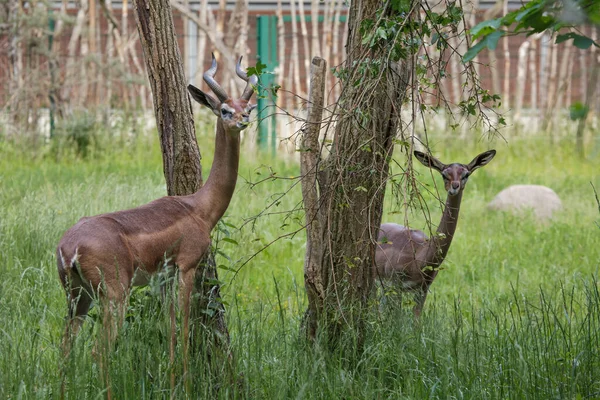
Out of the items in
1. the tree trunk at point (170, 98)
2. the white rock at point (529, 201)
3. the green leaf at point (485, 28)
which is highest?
the green leaf at point (485, 28)

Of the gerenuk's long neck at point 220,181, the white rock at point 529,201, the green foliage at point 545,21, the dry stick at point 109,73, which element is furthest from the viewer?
the dry stick at point 109,73

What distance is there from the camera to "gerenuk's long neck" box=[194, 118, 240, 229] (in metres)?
4.76

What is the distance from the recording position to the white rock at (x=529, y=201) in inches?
408

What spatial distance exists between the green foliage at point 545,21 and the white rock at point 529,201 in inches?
306

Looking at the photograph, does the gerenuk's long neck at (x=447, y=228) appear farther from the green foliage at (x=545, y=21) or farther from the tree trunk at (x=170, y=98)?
the green foliage at (x=545, y=21)

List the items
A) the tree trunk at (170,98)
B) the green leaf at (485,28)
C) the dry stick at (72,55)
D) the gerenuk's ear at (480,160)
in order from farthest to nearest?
the dry stick at (72,55) < the gerenuk's ear at (480,160) < the tree trunk at (170,98) < the green leaf at (485,28)

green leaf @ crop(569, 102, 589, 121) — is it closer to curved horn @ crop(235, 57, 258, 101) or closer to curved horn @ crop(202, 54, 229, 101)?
curved horn @ crop(235, 57, 258, 101)

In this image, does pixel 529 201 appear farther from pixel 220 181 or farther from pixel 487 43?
pixel 487 43

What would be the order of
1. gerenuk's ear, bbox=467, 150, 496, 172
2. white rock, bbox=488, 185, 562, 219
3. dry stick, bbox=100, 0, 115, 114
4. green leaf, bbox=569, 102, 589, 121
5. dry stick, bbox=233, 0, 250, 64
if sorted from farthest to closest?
dry stick, bbox=100, 0, 115, 114 < dry stick, bbox=233, 0, 250, 64 < white rock, bbox=488, 185, 562, 219 < gerenuk's ear, bbox=467, 150, 496, 172 < green leaf, bbox=569, 102, 589, 121

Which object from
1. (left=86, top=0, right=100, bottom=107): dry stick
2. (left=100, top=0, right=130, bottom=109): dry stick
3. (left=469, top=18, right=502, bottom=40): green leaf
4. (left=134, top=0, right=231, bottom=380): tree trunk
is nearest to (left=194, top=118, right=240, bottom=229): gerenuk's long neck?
(left=134, top=0, right=231, bottom=380): tree trunk

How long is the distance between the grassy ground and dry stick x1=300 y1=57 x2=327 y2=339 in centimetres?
13

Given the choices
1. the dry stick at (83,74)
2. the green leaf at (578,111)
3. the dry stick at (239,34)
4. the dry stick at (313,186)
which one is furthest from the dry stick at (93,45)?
the green leaf at (578,111)

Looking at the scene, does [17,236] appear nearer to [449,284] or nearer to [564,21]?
[449,284]

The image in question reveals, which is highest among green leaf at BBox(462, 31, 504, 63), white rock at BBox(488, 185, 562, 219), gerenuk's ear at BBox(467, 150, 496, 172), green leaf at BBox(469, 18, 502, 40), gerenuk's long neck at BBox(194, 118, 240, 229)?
green leaf at BBox(469, 18, 502, 40)
